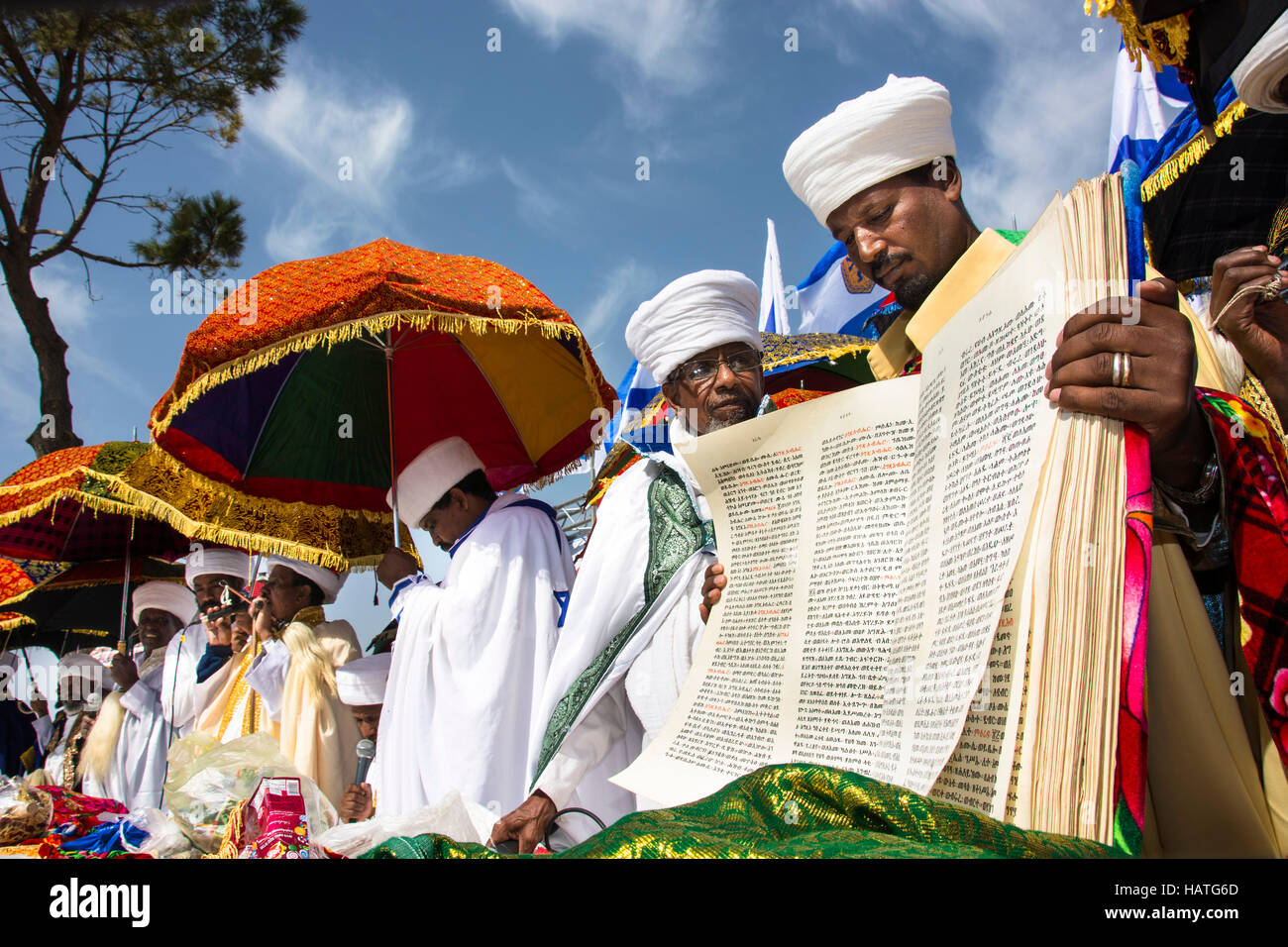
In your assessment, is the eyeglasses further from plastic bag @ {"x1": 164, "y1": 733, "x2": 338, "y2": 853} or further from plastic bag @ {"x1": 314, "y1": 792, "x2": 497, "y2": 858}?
plastic bag @ {"x1": 164, "y1": 733, "x2": 338, "y2": 853}

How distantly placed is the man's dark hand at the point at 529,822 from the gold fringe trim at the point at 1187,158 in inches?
98.4

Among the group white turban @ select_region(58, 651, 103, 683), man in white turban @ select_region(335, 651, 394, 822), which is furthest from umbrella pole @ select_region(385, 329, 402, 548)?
white turban @ select_region(58, 651, 103, 683)

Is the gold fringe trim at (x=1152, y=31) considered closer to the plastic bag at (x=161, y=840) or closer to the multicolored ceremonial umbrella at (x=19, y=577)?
the plastic bag at (x=161, y=840)

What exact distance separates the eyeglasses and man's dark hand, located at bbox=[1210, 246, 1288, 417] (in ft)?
5.10

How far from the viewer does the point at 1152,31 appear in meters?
1.96

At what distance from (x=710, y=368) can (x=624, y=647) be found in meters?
0.95

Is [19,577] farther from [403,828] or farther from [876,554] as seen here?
[876,554]

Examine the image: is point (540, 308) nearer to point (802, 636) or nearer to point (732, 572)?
point (732, 572)

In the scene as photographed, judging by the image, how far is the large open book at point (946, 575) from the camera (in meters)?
0.82

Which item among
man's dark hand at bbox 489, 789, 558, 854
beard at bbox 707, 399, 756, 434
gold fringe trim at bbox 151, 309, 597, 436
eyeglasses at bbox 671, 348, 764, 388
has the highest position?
gold fringe trim at bbox 151, 309, 597, 436

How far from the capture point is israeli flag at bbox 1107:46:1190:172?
13.9 ft

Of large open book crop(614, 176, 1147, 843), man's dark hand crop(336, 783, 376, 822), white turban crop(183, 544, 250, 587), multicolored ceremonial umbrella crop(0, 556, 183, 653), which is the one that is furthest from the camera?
multicolored ceremonial umbrella crop(0, 556, 183, 653)

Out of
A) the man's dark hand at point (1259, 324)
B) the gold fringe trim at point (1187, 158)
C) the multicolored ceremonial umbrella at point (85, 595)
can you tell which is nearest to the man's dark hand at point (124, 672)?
the multicolored ceremonial umbrella at point (85, 595)

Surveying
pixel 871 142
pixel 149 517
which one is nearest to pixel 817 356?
pixel 871 142
